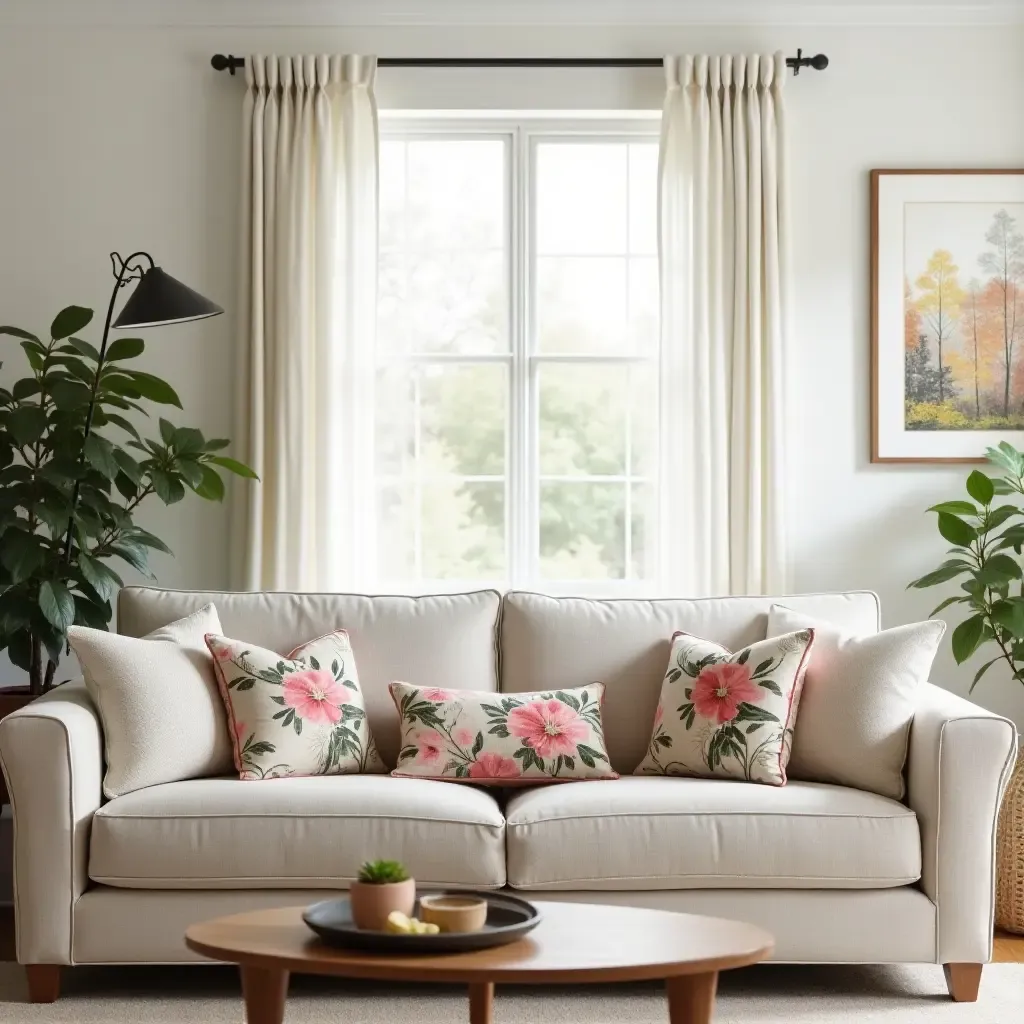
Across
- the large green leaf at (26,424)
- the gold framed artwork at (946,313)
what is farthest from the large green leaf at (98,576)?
the gold framed artwork at (946,313)

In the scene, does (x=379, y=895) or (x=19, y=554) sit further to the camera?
(x=19, y=554)

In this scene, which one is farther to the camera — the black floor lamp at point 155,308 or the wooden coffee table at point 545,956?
the black floor lamp at point 155,308

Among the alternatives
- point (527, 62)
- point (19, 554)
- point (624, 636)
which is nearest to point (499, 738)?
point (624, 636)

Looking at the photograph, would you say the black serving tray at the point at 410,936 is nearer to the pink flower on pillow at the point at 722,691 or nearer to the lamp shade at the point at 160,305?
the pink flower on pillow at the point at 722,691

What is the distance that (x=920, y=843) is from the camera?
2824 millimetres

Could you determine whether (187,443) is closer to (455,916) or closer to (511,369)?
(511,369)

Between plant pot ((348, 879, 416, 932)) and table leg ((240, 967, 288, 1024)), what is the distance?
20 centimetres

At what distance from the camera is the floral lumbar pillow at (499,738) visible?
3062 millimetres

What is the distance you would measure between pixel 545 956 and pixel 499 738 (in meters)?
1.20

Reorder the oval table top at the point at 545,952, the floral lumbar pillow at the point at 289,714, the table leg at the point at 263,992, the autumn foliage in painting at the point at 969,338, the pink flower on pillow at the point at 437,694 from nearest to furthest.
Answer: the oval table top at the point at 545,952
the table leg at the point at 263,992
the floral lumbar pillow at the point at 289,714
the pink flower on pillow at the point at 437,694
the autumn foliage in painting at the point at 969,338

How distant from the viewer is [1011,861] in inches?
135

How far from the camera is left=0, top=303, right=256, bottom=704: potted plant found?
11.4 feet

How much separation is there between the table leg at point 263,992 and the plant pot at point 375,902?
20 cm

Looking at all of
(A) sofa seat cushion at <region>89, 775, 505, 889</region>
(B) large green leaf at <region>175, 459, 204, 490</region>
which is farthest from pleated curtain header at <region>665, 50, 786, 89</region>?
(A) sofa seat cushion at <region>89, 775, 505, 889</region>
